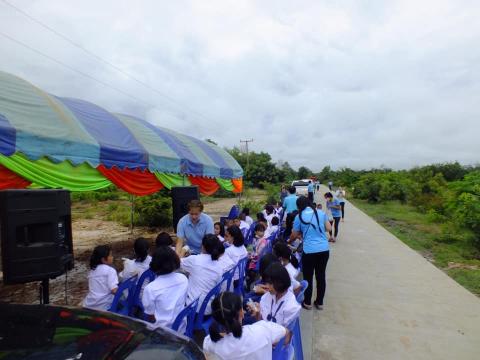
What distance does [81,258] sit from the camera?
8094mm

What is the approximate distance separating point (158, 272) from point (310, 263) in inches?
94.9

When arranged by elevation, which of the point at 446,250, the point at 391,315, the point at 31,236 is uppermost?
the point at 31,236

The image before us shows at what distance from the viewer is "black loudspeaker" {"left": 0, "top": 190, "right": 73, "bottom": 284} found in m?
2.97

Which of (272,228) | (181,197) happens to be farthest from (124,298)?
(272,228)

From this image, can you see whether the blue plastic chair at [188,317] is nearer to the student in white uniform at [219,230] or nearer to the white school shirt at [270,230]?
the white school shirt at [270,230]

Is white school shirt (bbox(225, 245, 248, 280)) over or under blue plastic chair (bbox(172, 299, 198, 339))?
over

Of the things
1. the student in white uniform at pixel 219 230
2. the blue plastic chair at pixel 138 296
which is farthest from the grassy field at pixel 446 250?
the blue plastic chair at pixel 138 296

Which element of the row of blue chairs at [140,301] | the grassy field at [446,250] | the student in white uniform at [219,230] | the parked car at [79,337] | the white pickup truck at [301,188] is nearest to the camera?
the parked car at [79,337]

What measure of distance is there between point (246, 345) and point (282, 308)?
724 mm

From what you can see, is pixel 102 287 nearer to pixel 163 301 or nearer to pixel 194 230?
pixel 163 301

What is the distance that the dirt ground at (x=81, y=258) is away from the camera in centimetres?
535

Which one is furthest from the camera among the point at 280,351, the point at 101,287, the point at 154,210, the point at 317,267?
the point at 154,210

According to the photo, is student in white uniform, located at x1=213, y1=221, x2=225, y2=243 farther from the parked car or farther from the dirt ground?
the parked car

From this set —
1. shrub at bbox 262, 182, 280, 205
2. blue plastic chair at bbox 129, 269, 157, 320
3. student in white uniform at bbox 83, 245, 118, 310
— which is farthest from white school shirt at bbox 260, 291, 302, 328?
shrub at bbox 262, 182, 280, 205
